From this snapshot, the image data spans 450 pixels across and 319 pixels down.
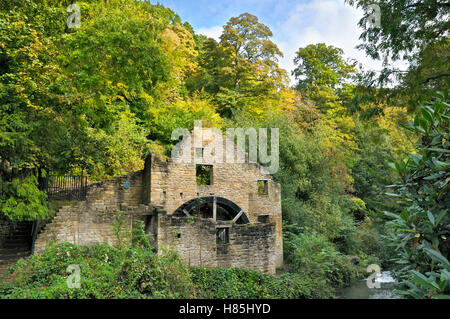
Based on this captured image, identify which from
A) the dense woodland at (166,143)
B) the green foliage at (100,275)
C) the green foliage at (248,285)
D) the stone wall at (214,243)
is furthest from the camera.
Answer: the stone wall at (214,243)

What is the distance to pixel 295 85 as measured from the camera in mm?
22078

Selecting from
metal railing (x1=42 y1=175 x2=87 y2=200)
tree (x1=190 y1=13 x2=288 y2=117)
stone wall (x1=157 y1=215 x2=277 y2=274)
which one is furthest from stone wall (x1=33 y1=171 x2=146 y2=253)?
tree (x1=190 y1=13 x2=288 y2=117)

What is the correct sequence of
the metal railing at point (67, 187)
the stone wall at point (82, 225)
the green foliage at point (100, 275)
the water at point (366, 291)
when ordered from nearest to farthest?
the green foliage at point (100, 275) → the stone wall at point (82, 225) → the metal railing at point (67, 187) → the water at point (366, 291)

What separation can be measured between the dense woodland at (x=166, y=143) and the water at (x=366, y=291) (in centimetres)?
45

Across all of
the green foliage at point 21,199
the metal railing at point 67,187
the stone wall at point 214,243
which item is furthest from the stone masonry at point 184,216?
the green foliage at point 21,199

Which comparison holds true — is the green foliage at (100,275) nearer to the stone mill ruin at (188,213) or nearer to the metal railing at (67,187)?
the stone mill ruin at (188,213)

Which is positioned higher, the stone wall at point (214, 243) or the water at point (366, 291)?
the stone wall at point (214, 243)

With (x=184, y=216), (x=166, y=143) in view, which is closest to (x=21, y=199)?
(x=184, y=216)

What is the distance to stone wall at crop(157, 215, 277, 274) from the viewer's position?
8.63 m

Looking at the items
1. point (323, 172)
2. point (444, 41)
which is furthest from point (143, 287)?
point (323, 172)

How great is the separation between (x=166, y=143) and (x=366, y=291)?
10501 mm

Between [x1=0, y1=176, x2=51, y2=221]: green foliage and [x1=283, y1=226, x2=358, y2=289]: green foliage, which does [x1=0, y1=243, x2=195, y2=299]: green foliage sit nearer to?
[x1=0, y1=176, x2=51, y2=221]: green foliage

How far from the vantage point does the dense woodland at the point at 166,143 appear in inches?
89.5
